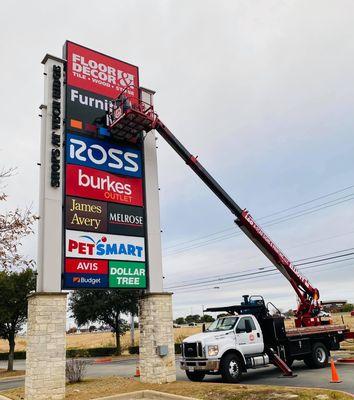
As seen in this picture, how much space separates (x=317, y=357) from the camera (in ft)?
62.6

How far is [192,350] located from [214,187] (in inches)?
309

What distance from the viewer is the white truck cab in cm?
1605

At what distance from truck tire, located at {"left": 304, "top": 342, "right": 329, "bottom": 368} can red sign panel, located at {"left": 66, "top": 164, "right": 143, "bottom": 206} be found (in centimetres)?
973

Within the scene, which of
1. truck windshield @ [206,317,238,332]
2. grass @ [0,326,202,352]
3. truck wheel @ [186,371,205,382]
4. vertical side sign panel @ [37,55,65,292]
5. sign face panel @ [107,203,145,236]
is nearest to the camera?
vertical side sign panel @ [37,55,65,292]

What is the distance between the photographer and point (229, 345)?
1647cm

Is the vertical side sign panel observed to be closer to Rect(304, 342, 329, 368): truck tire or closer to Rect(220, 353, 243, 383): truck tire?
Rect(220, 353, 243, 383): truck tire

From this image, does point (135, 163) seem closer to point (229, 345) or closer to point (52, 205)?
point (52, 205)

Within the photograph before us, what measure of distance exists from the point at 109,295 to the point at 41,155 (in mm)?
25559

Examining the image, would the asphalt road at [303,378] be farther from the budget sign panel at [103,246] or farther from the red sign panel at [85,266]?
the red sign panel at [85,266]

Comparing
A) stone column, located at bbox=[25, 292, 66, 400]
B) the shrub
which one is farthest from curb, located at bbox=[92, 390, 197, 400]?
the shrub

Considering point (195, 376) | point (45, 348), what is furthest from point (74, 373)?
point (195, 376)

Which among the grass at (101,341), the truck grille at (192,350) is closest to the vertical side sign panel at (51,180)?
the truck grille at (192,350)

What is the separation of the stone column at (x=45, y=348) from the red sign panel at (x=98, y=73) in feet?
28.6

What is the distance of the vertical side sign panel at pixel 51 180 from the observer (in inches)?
599
